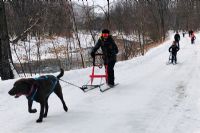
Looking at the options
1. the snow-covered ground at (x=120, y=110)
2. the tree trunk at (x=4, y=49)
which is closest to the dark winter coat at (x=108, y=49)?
the snow-covered ground at (x=120, y=110)

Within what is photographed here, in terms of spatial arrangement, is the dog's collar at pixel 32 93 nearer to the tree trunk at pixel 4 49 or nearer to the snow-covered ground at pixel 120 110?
the snow-covered ground at pixel 120 110

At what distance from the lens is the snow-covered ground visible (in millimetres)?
7074

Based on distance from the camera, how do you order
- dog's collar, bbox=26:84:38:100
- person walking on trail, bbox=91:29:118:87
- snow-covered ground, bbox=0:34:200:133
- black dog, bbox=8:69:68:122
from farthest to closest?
person walking on trail, bbox=91:29:118:87 < snow-covered ground, bbox=0:34:200:133 < dog's collar, bbox=26:84:38:100 < black dog, bbox=8:69:68:122

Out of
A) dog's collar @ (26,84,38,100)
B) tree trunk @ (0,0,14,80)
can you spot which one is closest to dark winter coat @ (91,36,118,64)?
tree trunk @ (0,0,14,80)

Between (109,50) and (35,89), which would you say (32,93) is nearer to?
(35,89)


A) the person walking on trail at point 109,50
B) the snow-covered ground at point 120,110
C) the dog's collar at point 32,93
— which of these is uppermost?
the person walking on trail at point 109,50

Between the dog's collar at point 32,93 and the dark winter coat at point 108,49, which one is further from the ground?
the dark winter coat at point 108,49

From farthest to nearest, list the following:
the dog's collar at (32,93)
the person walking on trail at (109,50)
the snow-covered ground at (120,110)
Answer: the person walking on trail at (109,50), the snow-covered ground at (120,110), the dog's collar at (32,93)

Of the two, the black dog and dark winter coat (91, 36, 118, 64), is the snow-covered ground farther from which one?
dark winter coat (91, 36, 118, 64)

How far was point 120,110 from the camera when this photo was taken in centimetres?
852

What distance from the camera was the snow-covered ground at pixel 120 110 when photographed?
7074mm

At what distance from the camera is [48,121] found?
7.50m

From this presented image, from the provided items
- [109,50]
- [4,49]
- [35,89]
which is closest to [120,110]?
[35,89]

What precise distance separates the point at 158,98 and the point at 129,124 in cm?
278
